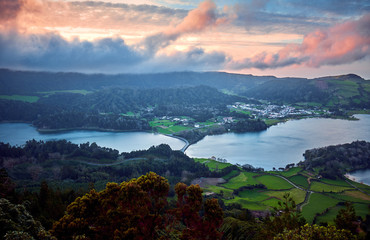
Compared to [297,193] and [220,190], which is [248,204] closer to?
[220,190]

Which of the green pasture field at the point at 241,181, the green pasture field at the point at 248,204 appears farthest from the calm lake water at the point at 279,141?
the green pasture field at the point at 248,204

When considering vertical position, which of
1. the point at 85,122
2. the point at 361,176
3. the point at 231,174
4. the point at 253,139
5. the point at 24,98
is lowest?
the point at 361,176

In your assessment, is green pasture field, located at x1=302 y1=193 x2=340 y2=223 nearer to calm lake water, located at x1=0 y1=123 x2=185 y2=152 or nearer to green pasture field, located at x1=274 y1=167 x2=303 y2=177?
green pasture field, located at x1=274 y1=167 x2=303 y2=177

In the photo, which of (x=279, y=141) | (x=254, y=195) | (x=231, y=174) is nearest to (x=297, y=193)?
(x=254, y=195)

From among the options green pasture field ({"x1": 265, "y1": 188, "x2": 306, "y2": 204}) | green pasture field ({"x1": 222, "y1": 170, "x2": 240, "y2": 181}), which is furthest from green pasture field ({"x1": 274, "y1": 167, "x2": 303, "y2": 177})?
green pasture field ({"x1": 222, "y1": 170, "x2": 240, "y2": 181})

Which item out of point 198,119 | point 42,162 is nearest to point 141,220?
point 42,162

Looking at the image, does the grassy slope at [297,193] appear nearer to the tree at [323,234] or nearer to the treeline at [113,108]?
the tree at [323,234]
